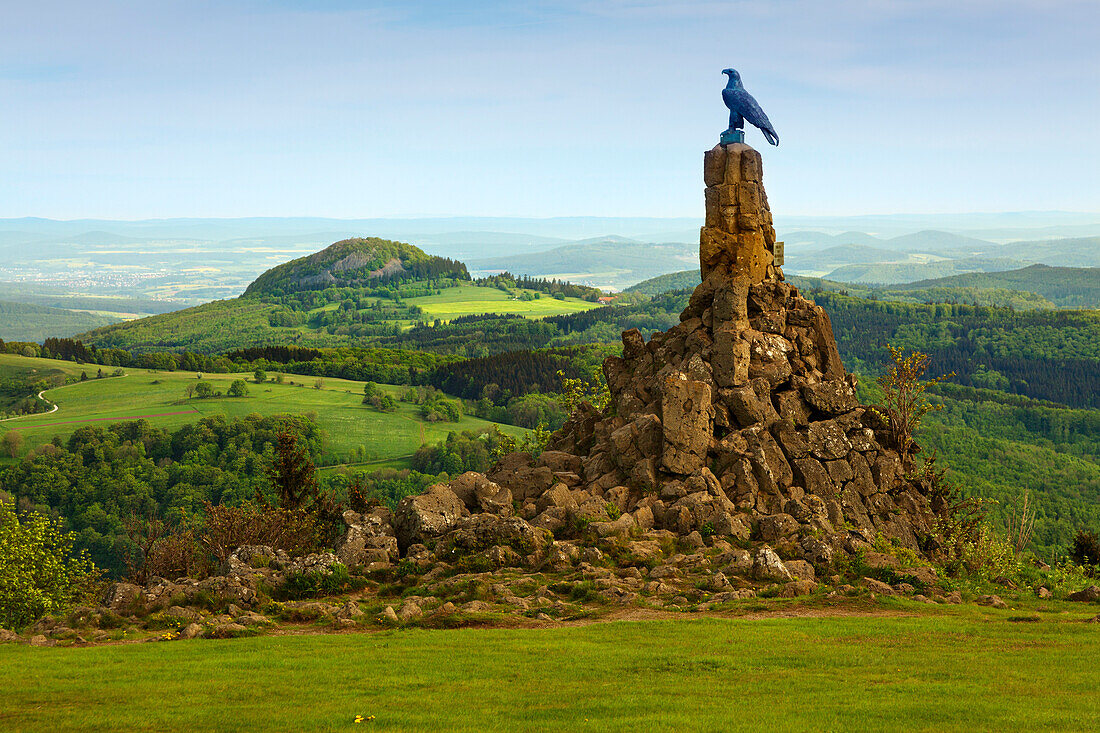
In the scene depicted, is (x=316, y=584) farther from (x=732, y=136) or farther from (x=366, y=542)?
(x=732, y=136)

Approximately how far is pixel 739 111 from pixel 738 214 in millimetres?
5616

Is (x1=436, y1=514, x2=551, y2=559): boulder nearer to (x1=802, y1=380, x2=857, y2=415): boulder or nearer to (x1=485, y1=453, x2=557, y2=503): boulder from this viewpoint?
(x1=485, y1=453, x2=557, y2=503): boulder

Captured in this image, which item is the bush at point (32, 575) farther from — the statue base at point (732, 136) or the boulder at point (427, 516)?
the statue base at point (732, 136)

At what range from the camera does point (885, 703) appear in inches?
747

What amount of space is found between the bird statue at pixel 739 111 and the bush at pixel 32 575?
41.1m

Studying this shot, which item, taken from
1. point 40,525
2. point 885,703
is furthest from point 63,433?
point 885,703

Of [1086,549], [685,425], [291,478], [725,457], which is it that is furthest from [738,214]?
[1086,549]

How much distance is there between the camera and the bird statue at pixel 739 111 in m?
45.7

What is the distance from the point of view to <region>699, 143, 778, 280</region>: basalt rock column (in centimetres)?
4634

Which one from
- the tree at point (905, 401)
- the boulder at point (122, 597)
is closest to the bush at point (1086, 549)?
the tree at point (905, 401)

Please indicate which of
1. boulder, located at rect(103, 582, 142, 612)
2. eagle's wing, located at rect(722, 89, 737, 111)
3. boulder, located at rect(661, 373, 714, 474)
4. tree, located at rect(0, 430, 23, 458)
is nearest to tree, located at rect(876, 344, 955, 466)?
boulder, located at rect(661, 373, 714, 474)

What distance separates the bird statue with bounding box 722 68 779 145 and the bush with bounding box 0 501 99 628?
41117mm

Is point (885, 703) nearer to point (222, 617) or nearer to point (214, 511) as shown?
point (222, 617)

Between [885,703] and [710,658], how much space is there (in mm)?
5249
